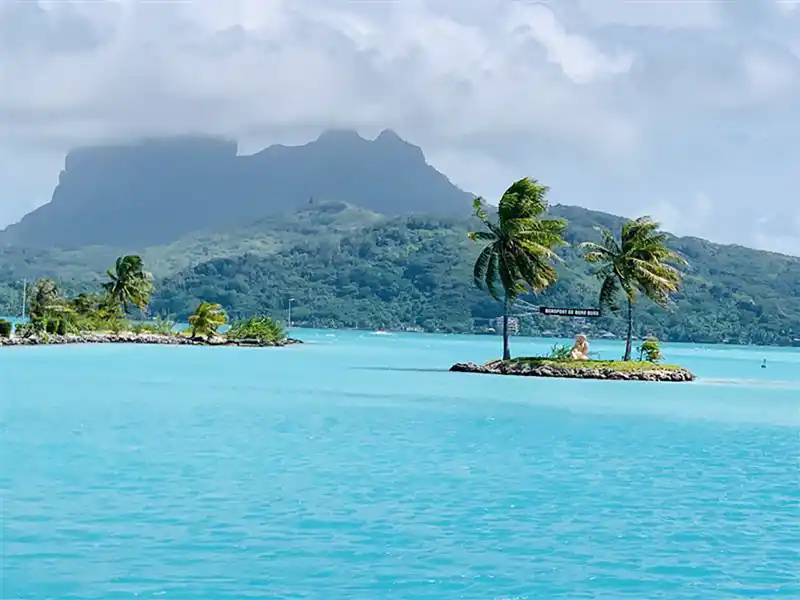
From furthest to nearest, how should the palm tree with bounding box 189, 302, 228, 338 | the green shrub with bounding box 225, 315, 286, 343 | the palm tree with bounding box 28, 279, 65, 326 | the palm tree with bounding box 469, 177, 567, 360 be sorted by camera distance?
the green shrub with bounding box 225, 315, 286, 343, the palm tree with bounding box 189, 302, 228, 338, the palm tree with bounding box 28, 279, 65, 326, the palm tree with bounding box 469, 177, 567, 360

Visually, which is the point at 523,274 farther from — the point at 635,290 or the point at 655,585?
the point at 655,585

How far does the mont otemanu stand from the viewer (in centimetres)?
5750

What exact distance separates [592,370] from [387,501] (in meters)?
41.1

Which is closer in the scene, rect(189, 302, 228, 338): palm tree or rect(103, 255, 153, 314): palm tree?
rect(103, 255, 153, 314): palm tree

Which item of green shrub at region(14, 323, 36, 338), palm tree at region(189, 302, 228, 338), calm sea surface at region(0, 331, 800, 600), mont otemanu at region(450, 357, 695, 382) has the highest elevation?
palm tree at region(189, 302, 228, 338)

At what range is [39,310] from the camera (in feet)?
303

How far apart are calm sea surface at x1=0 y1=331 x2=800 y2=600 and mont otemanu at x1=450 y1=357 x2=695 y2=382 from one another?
1915 cm

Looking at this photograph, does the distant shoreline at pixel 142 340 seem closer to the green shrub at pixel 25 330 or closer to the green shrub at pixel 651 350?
the green shrub at pixel 25 330

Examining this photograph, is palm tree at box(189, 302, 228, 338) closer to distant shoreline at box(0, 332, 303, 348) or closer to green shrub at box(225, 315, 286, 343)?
distant shoreline at box(0, 332, 303, 348)

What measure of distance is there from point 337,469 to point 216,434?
6729mm

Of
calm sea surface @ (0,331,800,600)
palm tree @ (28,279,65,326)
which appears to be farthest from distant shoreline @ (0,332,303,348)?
calm sea surface @ (0,331,800,600)

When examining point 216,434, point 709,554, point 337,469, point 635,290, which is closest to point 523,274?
point 635,290

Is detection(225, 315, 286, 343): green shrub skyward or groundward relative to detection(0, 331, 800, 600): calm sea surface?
skyward

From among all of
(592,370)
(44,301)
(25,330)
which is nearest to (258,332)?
(44,301)
